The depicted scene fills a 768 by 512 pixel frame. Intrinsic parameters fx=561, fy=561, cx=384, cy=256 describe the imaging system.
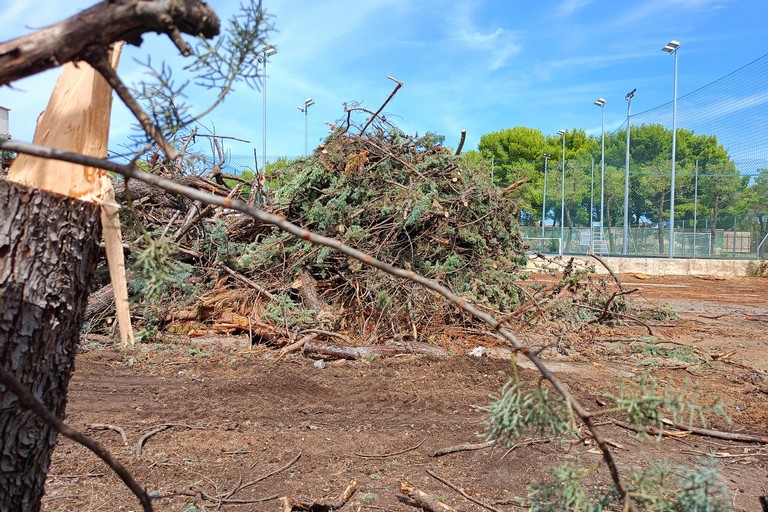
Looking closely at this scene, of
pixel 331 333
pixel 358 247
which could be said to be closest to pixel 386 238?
pixel 358 247

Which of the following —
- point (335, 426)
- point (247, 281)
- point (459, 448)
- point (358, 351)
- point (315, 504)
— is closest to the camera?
point (315, 504)

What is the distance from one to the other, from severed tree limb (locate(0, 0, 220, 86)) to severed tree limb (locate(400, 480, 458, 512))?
255 centimetres

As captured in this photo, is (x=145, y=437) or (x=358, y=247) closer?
(x=145, y=437)

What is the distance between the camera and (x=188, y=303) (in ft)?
24.5

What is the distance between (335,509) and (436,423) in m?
1.59

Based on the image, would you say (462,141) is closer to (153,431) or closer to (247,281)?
(247,281)

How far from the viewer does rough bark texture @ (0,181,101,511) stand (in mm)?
1627

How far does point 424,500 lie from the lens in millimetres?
2992

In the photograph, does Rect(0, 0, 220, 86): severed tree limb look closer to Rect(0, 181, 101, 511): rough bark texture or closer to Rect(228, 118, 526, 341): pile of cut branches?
Rect(0, 181, 101, 511): rough bark texture

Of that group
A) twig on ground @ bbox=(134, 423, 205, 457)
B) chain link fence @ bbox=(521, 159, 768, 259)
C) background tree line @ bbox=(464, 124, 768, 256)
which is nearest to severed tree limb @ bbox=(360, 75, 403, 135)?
twig on ground @ bbox=(134, 423, 205, 457)

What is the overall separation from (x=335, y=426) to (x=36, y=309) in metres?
2.97

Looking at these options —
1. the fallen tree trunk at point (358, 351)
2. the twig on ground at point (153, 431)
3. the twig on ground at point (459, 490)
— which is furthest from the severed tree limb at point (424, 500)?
the fallen tree trunk at point (358, 351)

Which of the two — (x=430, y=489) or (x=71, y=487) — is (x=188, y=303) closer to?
(x=71, y=487)

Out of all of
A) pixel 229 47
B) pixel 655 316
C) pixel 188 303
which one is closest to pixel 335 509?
pixel 229 47
